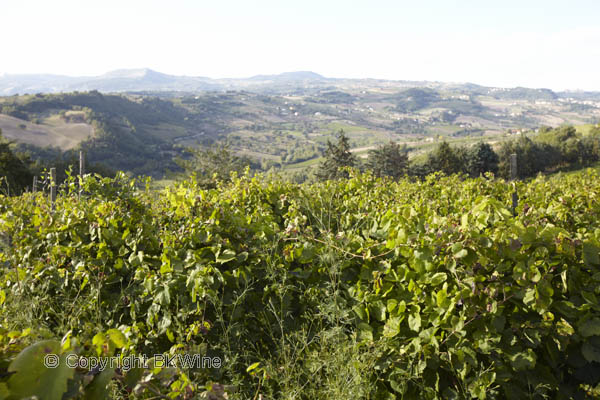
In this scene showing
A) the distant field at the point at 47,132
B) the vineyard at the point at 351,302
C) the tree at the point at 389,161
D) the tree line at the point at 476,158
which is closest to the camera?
the vineyard at the point at 351,302

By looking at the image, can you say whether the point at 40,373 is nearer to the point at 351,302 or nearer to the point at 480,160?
the point at 351,302

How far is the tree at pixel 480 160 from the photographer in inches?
2490

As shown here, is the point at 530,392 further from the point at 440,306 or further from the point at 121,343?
the point at 121,343

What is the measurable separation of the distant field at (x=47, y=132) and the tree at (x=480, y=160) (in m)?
107

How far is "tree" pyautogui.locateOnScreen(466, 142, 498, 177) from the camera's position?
63250 millimetres

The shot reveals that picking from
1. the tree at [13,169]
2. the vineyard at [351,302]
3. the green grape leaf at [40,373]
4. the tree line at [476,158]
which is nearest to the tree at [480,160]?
the tree line at [476,158]

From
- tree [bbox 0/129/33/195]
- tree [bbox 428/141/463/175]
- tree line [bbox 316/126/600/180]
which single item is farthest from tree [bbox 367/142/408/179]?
tree [bbox 0/129/33/195]

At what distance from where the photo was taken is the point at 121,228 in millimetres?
3795

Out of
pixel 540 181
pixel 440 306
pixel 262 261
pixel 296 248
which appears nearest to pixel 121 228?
pixel 262 261

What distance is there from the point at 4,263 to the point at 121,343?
3683 millimetres

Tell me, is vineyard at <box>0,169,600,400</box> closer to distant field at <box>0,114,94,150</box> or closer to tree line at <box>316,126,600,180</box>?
tree line at <box>316,126,600,180</box>

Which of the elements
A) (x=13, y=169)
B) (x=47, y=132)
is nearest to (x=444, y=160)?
(x=13, y=169)

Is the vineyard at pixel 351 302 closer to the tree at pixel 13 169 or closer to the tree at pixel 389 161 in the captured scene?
the tree at pixel 13 169

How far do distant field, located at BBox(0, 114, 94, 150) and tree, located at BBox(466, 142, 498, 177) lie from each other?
107 meters
